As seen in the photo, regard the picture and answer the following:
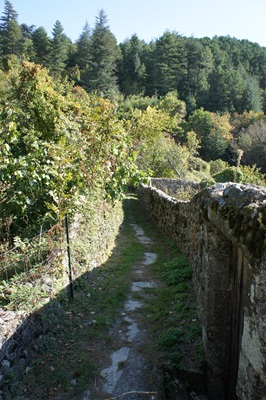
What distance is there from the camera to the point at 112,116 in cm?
916

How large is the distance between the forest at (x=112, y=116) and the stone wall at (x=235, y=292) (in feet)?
9.92

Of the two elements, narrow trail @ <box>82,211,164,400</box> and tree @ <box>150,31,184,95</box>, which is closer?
narrow trail @ <box>82,211,164,400</box>

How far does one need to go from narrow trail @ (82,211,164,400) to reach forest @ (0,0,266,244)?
2.29 meters

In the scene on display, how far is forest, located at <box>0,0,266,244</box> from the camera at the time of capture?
6.40 m

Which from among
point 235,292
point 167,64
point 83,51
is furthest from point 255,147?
point 235,292

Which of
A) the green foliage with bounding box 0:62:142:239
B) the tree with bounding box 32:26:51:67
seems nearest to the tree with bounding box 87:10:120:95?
the tree with bounding box 32:26:51:67

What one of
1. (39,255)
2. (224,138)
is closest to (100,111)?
(39,255)

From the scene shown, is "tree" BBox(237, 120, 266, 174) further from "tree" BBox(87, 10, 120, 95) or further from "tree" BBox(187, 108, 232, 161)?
"tree" BBox(87, 10, 120, 95)

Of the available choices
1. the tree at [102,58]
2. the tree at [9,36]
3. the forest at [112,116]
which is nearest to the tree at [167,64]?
the forest at [112,116]

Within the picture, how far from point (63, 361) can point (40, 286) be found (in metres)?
1.09

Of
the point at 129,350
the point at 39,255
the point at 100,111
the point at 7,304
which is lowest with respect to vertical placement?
the point at 129,350

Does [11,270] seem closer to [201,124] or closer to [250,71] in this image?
[201,124]

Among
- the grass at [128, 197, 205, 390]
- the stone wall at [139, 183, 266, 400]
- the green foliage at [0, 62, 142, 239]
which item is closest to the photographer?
the stone wall at [139, 183, 266, 400]

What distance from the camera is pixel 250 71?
8144 centimetres
